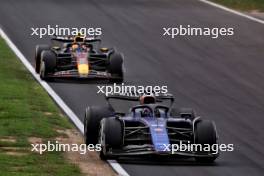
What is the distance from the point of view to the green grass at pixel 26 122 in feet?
56.4

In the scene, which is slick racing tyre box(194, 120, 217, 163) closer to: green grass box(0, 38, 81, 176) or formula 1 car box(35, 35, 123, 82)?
green grass box(0, 38, 81, 176)

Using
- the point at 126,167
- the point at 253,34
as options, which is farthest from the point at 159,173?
the point at 253,34

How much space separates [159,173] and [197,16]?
2761 cm

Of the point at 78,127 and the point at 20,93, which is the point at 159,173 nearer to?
the point at 78,127

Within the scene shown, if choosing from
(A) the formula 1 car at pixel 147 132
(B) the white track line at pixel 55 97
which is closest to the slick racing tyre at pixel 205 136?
(A) the formula 1 car at pixel 147 132

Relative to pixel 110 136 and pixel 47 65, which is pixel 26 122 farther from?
pixel 47 65

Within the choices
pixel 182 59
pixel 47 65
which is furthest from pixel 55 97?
pixel 182 59

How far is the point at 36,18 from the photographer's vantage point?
43.1 m

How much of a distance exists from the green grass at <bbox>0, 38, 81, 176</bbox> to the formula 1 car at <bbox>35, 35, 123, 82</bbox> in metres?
0.66

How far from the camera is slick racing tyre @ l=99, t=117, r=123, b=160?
18484 mm

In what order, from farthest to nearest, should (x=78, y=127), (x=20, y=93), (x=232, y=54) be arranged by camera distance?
(x=232, y=54)
(x=20, y=93)
(x=78, y=127)

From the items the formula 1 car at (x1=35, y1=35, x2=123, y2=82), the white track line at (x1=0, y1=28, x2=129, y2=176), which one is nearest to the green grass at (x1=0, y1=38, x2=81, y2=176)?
the white track line at (x1=0, y1=28, x2=129, y2=176)

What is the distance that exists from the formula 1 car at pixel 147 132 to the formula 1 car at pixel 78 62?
9.14 meters

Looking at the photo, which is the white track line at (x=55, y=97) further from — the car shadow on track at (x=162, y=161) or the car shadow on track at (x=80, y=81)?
the car shadow on track at (x=80, y=81)
